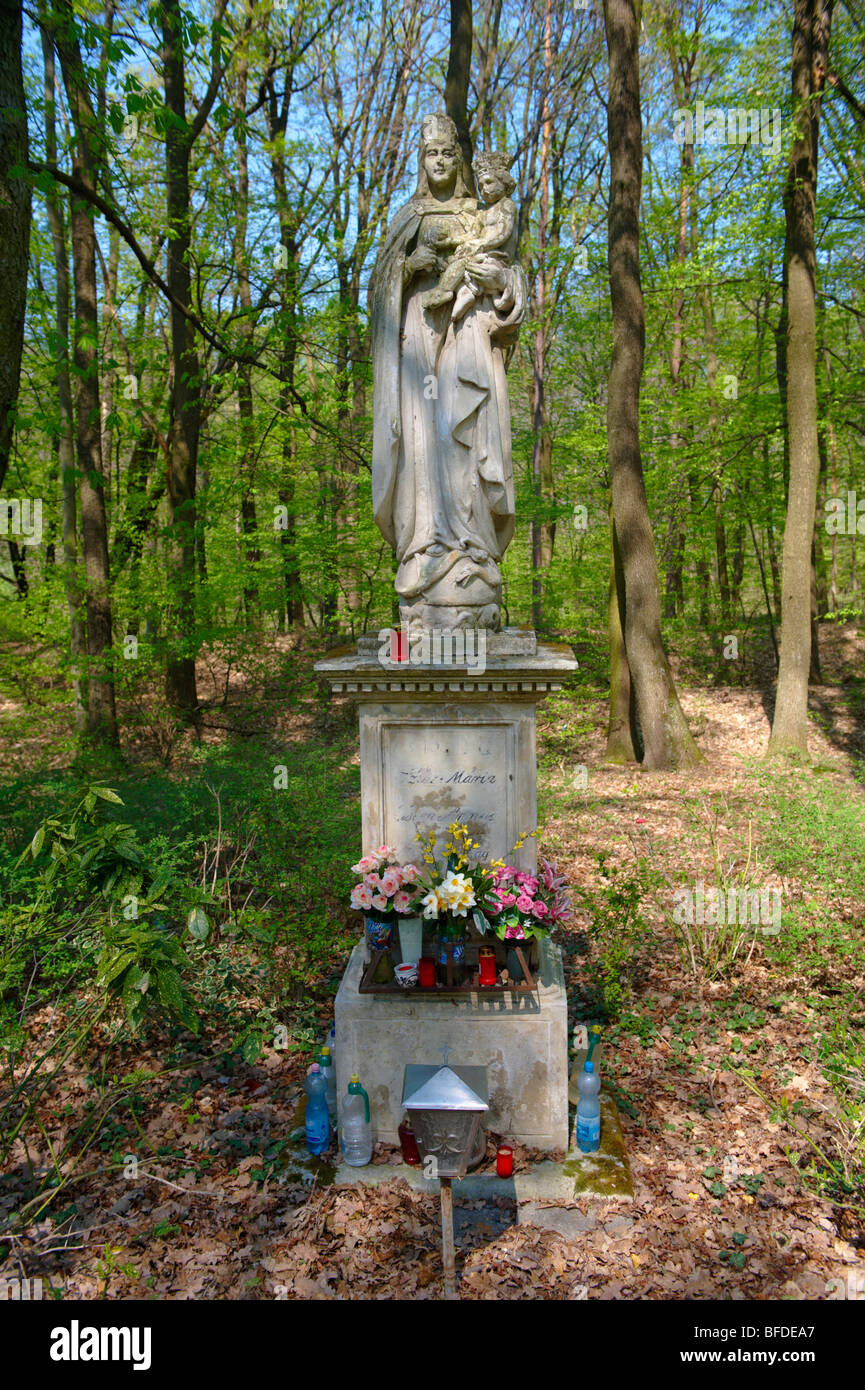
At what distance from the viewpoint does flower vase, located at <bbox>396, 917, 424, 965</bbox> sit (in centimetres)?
387

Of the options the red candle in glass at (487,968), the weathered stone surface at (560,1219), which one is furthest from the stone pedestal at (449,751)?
the weathered stone surface at (560,1219)

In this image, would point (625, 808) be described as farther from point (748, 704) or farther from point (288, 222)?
point (288, 222)

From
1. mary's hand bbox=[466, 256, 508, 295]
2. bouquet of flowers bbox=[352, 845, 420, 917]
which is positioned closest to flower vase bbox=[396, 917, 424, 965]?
bouquet of flowers bbox=[352, 845, 420, 917]

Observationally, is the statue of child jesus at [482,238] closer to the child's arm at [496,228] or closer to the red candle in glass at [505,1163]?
the child's arm at [496,228]

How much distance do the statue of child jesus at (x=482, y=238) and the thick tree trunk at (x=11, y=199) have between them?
7.93ft

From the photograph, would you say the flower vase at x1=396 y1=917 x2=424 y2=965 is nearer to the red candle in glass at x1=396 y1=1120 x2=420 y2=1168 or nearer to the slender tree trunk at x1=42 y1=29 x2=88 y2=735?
the red candle in glass at x1=396 y1=1120 x2=420 y2=1168

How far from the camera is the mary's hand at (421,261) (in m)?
4.09

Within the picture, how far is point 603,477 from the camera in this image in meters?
15.1

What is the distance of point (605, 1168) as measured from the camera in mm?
3555

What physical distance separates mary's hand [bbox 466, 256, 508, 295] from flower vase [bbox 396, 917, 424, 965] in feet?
10.3

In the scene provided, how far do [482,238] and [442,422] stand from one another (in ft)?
3.07

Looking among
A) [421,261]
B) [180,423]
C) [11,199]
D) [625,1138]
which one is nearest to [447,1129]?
[625,1138]
